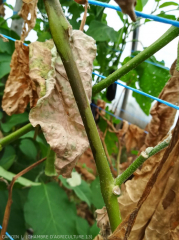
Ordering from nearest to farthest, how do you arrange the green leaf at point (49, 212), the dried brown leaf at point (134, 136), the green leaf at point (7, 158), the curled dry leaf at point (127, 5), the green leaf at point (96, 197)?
the curled dry leaf at point (127, 5), the green leaf at point (49, 212), the green leaf at point (7, 158), the green leaf at point (96, 197), the dried brown leaf at point (134, 136)

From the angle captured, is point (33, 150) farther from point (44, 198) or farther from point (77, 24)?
point (77, 24)

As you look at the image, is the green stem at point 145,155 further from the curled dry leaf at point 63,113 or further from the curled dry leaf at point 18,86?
A: the curled dry leaf at point 18,86

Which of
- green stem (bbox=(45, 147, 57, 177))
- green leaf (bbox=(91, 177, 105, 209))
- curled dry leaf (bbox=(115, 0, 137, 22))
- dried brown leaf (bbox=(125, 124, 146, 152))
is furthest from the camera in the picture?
dried brown leaf (bbox=(125, 124, 146, 152))

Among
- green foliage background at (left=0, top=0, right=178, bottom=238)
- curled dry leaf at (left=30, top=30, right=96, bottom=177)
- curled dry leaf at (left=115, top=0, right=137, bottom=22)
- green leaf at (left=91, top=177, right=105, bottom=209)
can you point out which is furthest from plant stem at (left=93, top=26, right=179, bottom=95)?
green leaf at (left=91, top=177, right=105, bottom=209)

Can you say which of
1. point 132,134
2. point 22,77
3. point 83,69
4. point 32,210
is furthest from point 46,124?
point 132,134

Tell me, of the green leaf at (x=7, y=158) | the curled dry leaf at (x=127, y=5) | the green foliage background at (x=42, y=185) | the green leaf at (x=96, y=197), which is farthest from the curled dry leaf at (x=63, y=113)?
the green leaf at (x=96, y=197)

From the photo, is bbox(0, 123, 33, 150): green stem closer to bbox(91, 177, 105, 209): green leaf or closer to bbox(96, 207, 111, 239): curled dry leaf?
bbox(96, 207, 111, 239): curled dry leaf

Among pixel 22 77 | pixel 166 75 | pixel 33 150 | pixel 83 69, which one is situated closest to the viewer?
pixel 83 69
